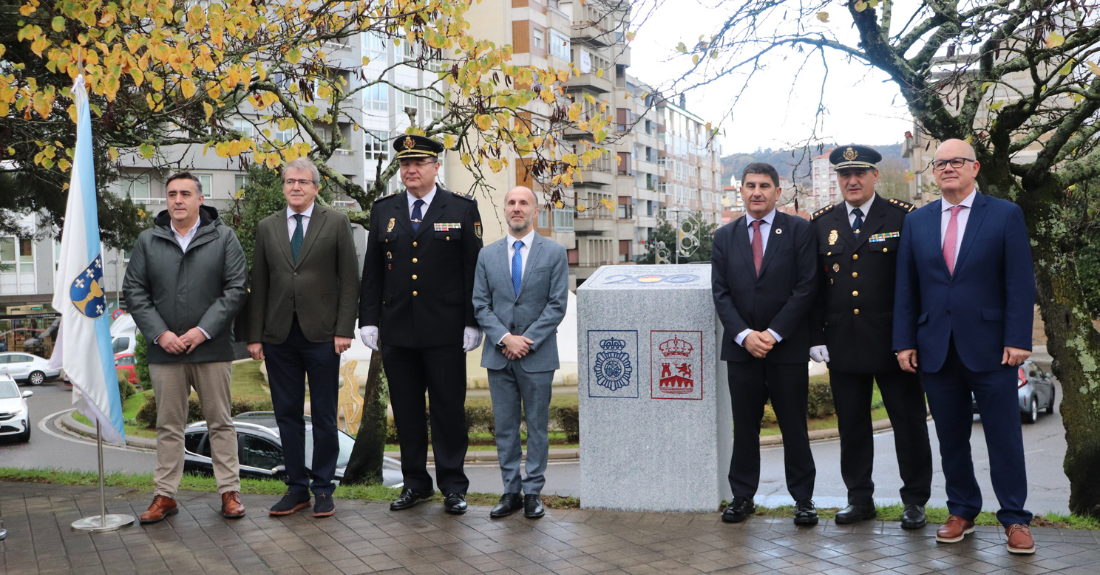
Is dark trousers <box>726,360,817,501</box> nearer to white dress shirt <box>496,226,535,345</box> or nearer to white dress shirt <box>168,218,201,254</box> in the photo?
white dress shirt <box>496,226,535,345</box>

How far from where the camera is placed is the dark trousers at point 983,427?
17.8 feet

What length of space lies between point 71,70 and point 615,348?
4880 millimetres

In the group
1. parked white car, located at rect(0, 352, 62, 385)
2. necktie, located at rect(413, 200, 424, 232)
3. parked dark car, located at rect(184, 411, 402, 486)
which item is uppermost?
necktie, located at rect(413, 200, 424, 232)

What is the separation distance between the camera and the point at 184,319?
6.44m

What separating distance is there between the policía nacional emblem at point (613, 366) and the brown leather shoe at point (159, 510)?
9.83 feet

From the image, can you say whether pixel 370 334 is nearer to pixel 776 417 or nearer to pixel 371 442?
pixel 776 417

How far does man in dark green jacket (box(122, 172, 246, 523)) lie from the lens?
6418mm

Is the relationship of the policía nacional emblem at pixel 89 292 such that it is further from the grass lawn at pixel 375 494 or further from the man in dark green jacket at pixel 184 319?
the grass lawn at pixel 375 494

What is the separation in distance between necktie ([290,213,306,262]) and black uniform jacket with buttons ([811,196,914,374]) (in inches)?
135

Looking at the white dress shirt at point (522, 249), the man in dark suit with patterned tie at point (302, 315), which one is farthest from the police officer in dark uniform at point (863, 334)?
the man in dark suit with patterned tie at point (302, 315)

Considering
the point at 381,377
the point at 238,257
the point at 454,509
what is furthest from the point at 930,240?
the point at 381,377

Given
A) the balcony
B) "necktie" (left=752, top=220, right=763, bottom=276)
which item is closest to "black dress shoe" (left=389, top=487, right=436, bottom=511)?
"necktie" (left=752, top=220, right=763, bottom=276)

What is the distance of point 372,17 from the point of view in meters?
10.2

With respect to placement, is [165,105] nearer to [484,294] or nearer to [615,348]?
[484,294]
